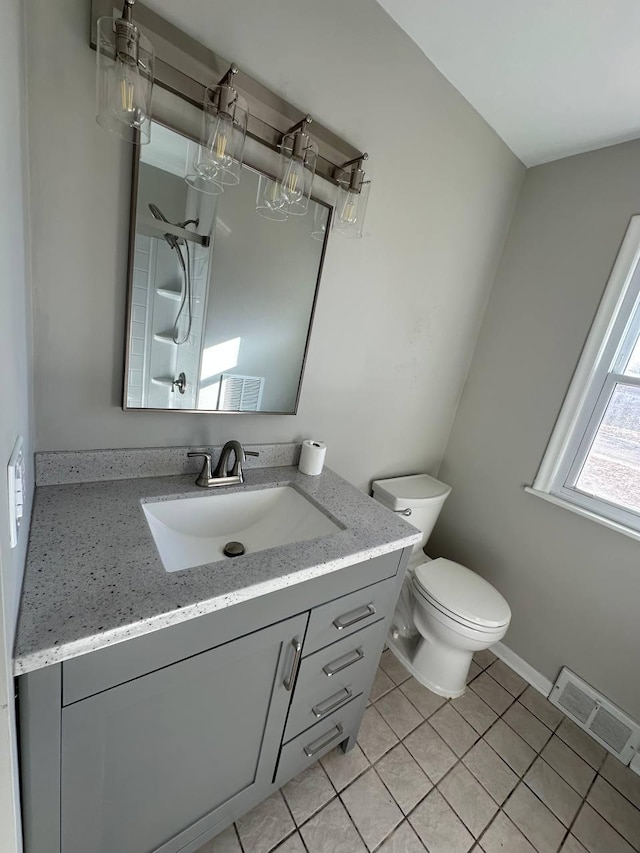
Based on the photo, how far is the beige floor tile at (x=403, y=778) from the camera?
49.4 inches

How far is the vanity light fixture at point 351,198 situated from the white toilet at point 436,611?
1135 mm

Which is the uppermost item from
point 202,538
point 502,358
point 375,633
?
point 502,358

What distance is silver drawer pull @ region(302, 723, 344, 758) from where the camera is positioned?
45.1 inches

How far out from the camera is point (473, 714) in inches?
63.4

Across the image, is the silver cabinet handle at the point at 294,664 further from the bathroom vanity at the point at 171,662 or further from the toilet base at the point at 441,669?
the toilet base at the point at 441,669

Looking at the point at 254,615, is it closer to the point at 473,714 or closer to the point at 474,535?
the point at 473,714

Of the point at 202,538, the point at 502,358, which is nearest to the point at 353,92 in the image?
the point at 502,358

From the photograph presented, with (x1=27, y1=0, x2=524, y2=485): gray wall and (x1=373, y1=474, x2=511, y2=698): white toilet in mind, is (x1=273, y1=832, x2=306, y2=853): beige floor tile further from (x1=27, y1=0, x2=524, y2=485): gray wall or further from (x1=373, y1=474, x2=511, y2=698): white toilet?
(x1=27, y1=0, x2=524, y2=485): gray wall

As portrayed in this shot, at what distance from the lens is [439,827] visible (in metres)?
1.19

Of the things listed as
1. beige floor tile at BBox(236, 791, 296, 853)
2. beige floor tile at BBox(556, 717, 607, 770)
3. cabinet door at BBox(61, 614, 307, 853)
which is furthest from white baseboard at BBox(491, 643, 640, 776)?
cabinet door at BBox(61, 614, 307, 853)

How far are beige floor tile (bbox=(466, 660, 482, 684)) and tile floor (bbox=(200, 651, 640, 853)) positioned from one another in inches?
3.3

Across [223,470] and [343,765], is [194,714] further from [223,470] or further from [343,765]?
[343,765]

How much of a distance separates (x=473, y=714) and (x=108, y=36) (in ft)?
8.23

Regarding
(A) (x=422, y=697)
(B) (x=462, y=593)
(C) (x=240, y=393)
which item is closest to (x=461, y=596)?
(B) (x=462, y=593)
